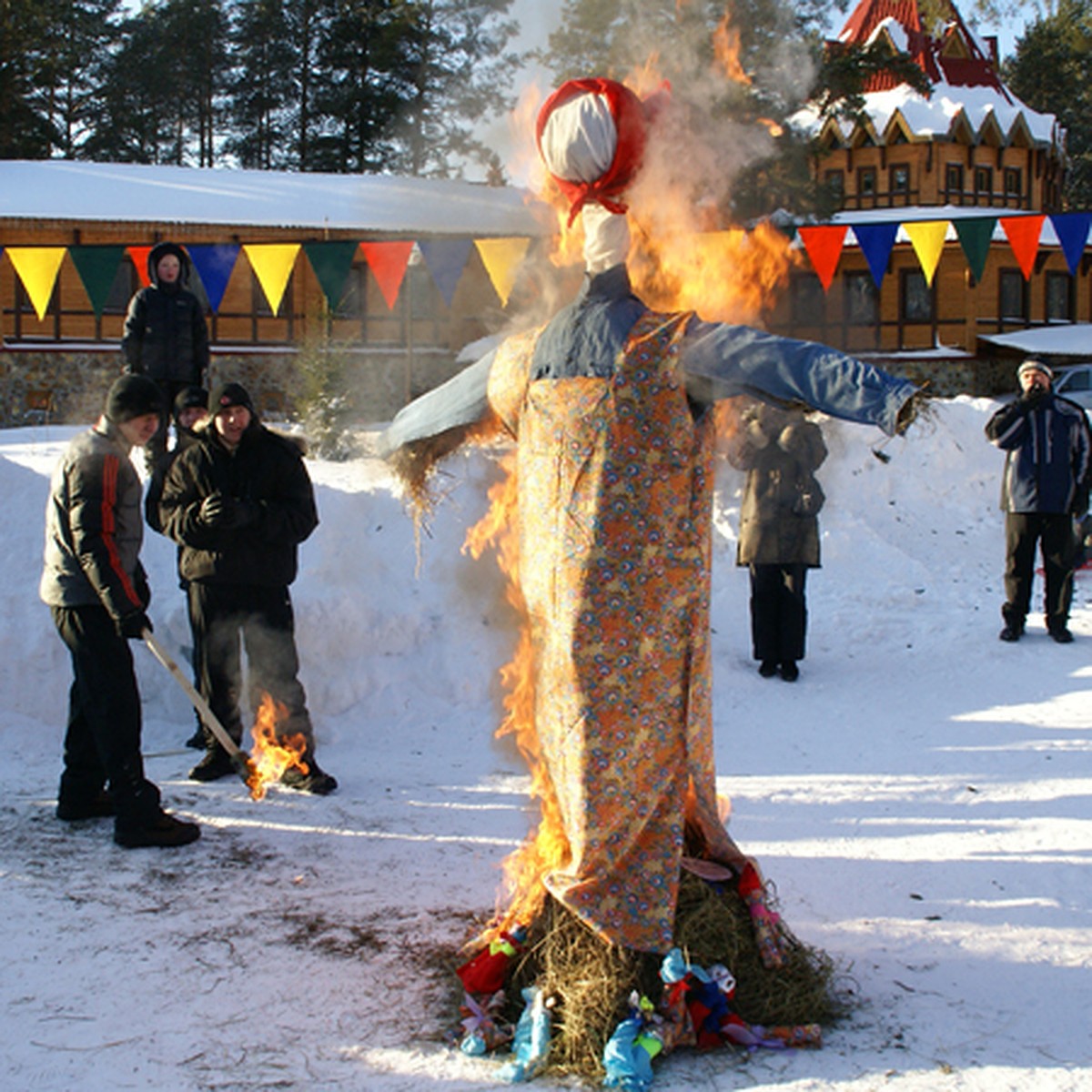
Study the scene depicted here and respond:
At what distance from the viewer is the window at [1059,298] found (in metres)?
26.6

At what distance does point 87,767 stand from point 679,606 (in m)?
3.16

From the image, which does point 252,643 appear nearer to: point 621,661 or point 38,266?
point 621,661

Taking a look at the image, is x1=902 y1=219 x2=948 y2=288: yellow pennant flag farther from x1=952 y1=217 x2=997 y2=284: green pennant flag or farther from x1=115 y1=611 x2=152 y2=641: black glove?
x1=115 y1=611 x2=152 y2=641: black glove

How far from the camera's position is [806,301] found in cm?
2472

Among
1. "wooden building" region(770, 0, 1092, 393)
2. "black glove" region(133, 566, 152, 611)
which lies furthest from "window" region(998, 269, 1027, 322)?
"black glove" region(133, 566, 152, 611)

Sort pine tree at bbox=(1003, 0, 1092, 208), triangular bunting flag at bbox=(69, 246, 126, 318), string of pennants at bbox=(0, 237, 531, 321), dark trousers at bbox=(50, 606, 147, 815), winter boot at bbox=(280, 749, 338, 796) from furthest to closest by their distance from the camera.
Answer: pine tree at bbox=(1003, 0, 1092, 208)
triangular bunting flag at bbox=(69, 246, 126, 318)
string of pennants at bbox=(0, 237, 531, 321)
winter boot at bbox=(280, 749, 338, 796)
dark trousers at bbox=(50, 606, 147, 815)

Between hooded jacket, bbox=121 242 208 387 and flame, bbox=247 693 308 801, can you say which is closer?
flame, bbox=247 693 308 801

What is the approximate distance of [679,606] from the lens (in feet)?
10.2

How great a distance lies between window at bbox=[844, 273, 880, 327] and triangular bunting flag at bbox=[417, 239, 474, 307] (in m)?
17.7

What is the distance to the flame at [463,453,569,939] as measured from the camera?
330 centimetres

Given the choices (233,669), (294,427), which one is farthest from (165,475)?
(294,427)


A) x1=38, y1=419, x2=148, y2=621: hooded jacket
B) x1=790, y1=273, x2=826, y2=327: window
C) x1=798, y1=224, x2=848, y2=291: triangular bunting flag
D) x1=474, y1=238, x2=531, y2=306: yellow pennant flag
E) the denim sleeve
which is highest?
x1=790, y1=273, x2=826, y2=327: window

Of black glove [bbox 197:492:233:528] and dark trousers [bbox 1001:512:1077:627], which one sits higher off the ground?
black glove [bbox 197:492:233:528]

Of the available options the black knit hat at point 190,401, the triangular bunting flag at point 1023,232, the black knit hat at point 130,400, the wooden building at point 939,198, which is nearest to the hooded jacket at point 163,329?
the black knit hat at point 190,401
